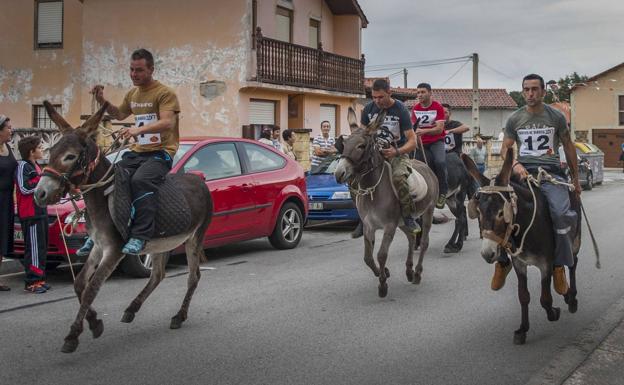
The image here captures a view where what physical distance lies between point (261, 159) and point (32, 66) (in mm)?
19590

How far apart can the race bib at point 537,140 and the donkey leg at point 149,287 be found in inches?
142

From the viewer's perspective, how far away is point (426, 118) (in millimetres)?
11094

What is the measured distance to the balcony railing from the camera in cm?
2550

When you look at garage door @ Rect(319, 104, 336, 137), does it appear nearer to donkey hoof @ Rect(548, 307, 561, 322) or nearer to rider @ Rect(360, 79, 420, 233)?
rider @ Rect(360, 79, 420, 233)

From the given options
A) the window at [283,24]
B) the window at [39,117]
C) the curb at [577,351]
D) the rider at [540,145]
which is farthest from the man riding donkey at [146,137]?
the window at [39,117]

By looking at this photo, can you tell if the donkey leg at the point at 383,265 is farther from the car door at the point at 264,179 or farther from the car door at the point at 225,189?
the car door at the point at 264,179

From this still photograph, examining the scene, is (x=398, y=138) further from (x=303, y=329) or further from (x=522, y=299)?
(x=522, y=299)

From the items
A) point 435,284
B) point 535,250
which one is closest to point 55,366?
point 535,250

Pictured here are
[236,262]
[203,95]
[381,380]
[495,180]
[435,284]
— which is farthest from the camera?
[203,95]

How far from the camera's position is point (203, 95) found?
83.4 feet

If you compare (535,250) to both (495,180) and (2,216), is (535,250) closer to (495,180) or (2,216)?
(495,180)

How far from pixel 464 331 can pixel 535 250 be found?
1075 millimetres

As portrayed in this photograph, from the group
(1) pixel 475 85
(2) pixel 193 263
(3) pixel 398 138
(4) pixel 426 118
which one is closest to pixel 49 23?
(4) pixel 426 118

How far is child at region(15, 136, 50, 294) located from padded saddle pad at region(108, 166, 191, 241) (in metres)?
2.43
